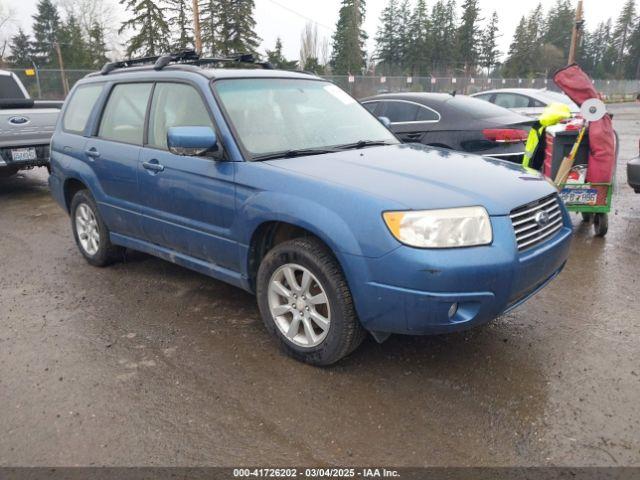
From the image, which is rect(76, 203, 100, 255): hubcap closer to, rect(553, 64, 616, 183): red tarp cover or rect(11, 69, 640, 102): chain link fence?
rect(553, 64, 616, 183): red tarp cover

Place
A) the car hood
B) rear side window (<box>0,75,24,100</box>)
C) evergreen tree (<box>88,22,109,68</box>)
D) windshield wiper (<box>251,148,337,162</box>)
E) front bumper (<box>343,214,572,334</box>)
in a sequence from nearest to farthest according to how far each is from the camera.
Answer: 1. front bumper (<box>343,214,572,334</box>)
2. the car hood
3. windshield wiper (<box>251,148,337,162</box>)
4. rear side window (<box>0,75,24,100</box>)
5. evergreen tree (<box>88,22,109,68</box>)

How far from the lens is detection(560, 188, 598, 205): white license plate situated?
5.82m

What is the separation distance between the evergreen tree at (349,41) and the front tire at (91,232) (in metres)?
61.7

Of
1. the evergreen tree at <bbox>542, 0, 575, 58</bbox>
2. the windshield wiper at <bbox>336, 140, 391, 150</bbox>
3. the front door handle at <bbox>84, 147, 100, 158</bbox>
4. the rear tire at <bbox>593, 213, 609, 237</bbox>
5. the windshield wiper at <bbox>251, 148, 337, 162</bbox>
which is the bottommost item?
the rear tire at <bbox>593, 213, 609, 237</bbox>

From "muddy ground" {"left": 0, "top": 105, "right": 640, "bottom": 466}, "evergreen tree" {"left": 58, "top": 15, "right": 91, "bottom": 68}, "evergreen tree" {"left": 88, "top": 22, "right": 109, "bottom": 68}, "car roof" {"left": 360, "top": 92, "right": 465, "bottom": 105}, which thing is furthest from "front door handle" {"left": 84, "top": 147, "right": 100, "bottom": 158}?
"evergreen tree" {"left": 58, "top": 15, "right": 91, "bottom": 68}

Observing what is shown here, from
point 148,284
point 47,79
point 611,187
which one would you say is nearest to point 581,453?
point 148,284

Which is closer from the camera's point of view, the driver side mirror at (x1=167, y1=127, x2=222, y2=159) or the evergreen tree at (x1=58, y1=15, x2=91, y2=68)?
the driver side mirror at (x1=167, y1=127, x2=222, y2=159)

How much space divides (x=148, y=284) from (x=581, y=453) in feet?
12.0

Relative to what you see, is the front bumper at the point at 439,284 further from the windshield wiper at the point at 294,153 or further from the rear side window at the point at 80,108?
the rear side window at the point at 80,108

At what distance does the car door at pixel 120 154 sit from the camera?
14.1 ft

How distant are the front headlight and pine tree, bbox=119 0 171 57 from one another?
3998cm

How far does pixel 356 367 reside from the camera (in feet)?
10.7

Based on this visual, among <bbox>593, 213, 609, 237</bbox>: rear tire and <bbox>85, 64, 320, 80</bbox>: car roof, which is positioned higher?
<bbox>85, 64, 320, 80</bbox>: car roof

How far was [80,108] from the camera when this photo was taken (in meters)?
5.16
